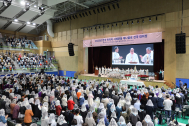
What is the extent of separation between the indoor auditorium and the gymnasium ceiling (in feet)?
0.39

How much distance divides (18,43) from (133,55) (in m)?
17.6

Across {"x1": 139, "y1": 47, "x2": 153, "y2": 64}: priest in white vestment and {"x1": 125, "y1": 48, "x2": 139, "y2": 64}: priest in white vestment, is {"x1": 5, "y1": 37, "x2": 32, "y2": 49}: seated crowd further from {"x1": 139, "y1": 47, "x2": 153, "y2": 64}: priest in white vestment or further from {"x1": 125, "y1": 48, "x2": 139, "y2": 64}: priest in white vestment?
{"x1": 139, "y1": 47, "x2": 153, "y2": 64}: priest in white vestment

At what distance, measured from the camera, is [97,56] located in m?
19.9

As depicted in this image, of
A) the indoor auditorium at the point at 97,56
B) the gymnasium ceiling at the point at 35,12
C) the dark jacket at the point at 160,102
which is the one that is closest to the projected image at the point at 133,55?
the indoor auditorium at the point at 97,56

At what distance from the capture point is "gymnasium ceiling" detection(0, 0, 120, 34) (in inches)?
681

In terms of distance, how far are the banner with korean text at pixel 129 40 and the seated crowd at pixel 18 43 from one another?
11.0m

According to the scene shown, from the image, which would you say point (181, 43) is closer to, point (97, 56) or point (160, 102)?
point (160, 102)

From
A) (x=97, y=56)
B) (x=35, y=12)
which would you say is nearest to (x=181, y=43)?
(x=97, y=56)

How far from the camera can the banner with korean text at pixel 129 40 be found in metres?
13.5

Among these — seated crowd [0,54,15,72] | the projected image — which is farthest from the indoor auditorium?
seated crowd [0,54,15,72]

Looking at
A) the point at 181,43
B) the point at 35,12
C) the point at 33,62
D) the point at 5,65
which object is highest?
the point at 35,12

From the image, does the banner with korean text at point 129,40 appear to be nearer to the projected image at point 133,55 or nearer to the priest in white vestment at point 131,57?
the projected image at point 133,55

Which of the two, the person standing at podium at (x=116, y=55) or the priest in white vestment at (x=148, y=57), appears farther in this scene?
the person standing at podium at (x=116, y=55)

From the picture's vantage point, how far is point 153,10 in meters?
14.1
